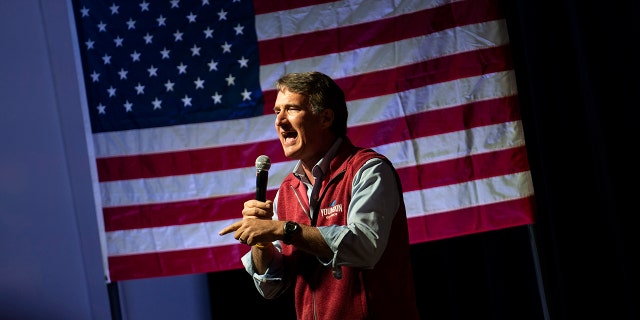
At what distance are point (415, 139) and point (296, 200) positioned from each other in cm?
118

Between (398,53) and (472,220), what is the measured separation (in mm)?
774

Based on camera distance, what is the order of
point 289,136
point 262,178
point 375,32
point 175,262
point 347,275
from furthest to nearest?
point 175,262
point 375,32
point 289,136
point 262,178
point 347,275

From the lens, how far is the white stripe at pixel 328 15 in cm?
301

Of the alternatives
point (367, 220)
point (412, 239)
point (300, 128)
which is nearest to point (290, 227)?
point (367, 220)

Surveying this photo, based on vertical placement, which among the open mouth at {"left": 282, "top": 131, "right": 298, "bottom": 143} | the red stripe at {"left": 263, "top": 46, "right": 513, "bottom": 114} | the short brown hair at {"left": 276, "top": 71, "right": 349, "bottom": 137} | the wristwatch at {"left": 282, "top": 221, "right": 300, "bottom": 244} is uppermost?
the red stripe at {"left": 263, "top": 46, "right": 513, "bottom": 114}

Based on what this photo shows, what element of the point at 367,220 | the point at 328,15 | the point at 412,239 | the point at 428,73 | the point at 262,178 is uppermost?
the point at 328,15

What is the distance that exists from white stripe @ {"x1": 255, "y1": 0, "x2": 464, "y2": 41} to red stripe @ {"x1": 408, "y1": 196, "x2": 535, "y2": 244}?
89cm

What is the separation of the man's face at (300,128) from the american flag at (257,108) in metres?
1.12

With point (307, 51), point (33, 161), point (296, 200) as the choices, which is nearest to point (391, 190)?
point (296, 200)

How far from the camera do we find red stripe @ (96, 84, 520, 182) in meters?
2.91

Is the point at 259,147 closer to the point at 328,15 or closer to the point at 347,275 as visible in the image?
the point at 328,15

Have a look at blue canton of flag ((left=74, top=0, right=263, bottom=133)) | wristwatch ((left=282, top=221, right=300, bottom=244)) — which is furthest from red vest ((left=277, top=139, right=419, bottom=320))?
blue canton of flag ((left=74, top=0, right=263, bottom=133))

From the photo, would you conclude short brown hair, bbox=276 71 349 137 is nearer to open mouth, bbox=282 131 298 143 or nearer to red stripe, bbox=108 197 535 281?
open mouth, bbox=282 131 298 143

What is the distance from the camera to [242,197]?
3121mm
